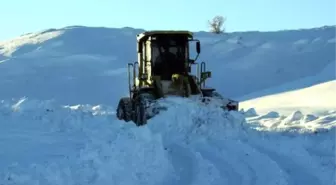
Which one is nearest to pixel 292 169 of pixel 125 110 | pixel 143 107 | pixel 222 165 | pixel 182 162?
pixel 222 165

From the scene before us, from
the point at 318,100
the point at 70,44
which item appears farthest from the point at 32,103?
the point at 70,44

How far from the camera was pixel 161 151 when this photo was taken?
8516mm

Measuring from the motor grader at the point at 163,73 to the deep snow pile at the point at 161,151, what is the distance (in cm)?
196

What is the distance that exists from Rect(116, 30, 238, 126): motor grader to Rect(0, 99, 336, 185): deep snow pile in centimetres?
196

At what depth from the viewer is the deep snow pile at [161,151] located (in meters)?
7.01

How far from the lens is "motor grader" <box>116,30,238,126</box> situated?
14.0 meters

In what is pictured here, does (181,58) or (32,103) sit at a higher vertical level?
(181,58)

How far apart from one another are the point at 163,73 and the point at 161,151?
257 inches

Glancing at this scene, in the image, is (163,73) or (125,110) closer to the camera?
(163,73)

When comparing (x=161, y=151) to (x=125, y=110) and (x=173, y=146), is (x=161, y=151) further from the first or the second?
(x=125, y=110)

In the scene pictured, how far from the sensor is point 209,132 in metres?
10.9

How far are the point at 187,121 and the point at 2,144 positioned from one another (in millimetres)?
4061

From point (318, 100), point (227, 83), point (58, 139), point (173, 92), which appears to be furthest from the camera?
point (227, 83)

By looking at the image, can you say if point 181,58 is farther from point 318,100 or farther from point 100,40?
point 100,40
